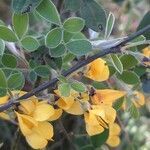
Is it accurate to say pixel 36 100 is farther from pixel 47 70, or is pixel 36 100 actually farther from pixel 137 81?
pixel 137 81

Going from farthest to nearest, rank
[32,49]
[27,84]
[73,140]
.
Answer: [73,140] → [27,84] → [32,49]

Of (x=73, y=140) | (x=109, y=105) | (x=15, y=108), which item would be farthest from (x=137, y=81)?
(x=73, y=140)

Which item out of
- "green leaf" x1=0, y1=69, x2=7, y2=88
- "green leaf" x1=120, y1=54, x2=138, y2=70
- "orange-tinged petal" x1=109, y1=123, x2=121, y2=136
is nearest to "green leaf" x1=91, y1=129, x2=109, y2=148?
"orange-tinged petal" x1=109, y1=123, x2=121, y2=136

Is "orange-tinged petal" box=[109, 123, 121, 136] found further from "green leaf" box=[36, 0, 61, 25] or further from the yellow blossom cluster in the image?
"green leaf" box=[36, 0, 61, 25]

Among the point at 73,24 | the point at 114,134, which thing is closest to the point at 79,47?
the point at 73,24

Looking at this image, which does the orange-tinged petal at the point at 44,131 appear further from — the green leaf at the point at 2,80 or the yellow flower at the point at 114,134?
the yellow flower at the point at 114,134

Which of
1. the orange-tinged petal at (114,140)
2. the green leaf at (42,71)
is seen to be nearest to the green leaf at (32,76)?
the green leaf at (42,71)
